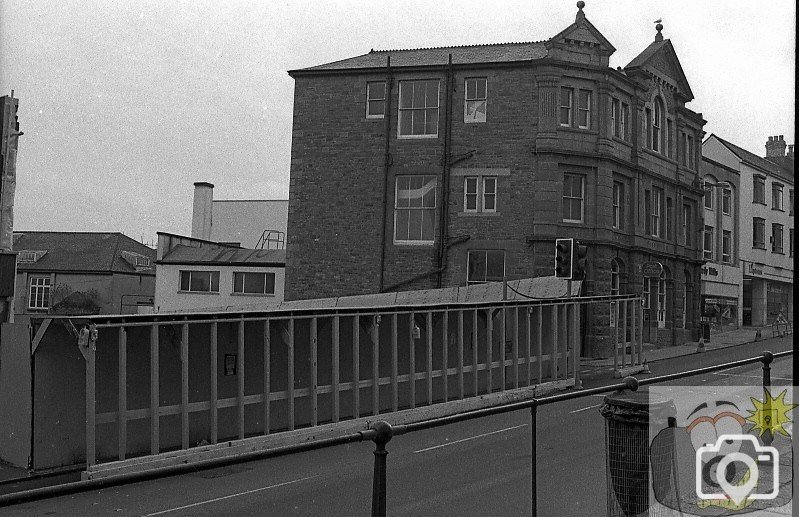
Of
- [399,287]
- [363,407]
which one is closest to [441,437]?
[363,407]

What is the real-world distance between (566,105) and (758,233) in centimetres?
2663

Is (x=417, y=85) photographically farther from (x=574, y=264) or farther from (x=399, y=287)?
(x=574, y=264)

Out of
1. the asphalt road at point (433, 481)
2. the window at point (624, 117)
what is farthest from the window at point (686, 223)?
the asphalt road at point (433, 481)

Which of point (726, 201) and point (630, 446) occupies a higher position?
point (726, 201)

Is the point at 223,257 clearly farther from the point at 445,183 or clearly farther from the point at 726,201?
the point at 726,201

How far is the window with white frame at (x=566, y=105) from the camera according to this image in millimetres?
31734

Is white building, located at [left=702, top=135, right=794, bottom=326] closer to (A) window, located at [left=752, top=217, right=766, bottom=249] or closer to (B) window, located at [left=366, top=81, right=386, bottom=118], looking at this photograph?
(A) window, located at [left=752, top=217, right=766, bottom=249]

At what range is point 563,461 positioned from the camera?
27.4 feet

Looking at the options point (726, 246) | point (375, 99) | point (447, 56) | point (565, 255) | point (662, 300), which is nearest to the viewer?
point (565, 255)

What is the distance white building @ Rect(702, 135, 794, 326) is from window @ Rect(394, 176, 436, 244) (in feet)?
85.2

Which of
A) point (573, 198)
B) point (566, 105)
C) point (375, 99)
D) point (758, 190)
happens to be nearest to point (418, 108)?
point (375, 99)

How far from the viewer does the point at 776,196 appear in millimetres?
54312

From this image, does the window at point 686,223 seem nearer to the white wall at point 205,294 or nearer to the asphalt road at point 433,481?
the white wall at point 205,294

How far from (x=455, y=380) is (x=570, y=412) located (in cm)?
1132
